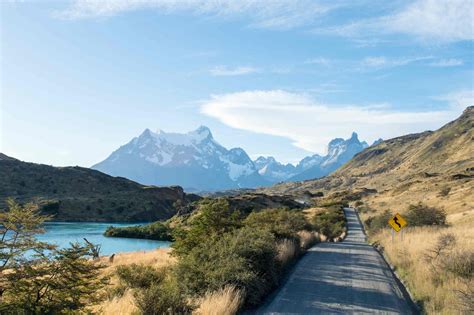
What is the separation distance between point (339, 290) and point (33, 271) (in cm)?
1051

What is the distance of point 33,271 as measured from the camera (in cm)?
723

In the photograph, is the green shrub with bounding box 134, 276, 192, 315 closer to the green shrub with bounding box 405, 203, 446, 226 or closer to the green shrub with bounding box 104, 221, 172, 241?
the green shrub with bounding box 405, 203, 446, 226

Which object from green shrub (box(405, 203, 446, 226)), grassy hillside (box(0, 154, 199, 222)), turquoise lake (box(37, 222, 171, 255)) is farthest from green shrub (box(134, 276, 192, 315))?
grassy hillside (box(0, 154, 199, 222))

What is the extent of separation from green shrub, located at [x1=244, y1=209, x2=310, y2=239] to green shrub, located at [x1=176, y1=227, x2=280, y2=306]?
6.72m

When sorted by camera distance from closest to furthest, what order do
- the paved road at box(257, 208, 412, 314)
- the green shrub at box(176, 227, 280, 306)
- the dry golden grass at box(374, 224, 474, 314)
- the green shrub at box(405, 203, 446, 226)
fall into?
the dry golden grass at box(374, 224, 474, 314) < the paved road at box(257, 208, 412, 314) < the green shrub at box(176, 227, 280, 306) < the green shrub at box(405, 203, 446, 226)

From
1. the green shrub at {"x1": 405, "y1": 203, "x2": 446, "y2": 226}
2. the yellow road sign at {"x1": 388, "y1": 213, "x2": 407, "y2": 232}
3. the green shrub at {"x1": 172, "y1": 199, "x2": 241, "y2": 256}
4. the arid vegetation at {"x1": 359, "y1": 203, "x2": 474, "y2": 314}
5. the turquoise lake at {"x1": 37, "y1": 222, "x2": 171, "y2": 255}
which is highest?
the green shrub at {"x1": 172, "y1": 199, "x2": 241, "y2": 256}

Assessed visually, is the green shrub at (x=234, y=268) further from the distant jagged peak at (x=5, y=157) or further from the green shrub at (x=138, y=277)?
the distant jagged peak at (x=5, y=157)

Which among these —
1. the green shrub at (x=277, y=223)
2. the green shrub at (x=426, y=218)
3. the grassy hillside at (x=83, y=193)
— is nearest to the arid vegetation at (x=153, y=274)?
the green shrub at (x=277, y=223)

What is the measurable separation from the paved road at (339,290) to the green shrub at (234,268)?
2.18 feet

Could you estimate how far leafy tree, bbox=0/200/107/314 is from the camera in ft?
23.7

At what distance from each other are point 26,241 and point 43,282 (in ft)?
2.65

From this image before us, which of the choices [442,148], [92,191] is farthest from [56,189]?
[442,148]

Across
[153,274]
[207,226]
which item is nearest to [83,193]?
[207,226]

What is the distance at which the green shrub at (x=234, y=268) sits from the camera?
1224 centimetres
